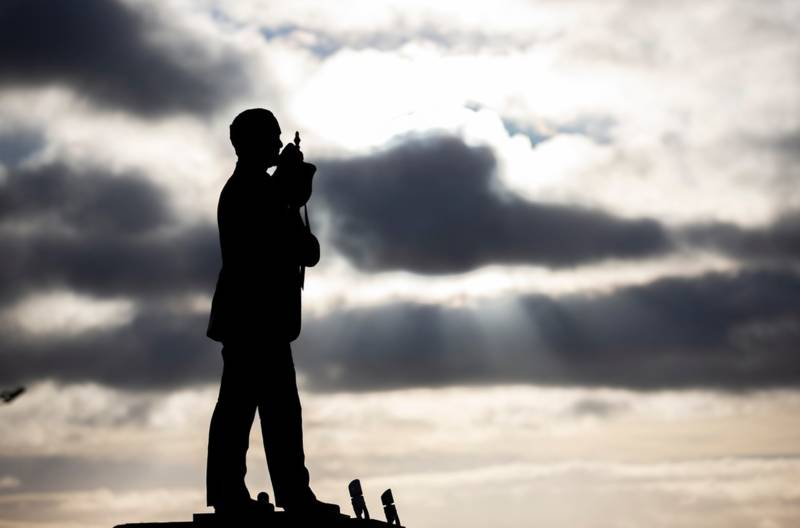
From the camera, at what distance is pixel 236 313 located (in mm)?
12664

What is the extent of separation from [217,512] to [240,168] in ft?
12.4

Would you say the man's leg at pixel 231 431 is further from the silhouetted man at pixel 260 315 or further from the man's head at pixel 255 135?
the man's head at pixel 255 135

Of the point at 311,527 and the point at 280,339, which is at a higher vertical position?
the point at 280,339

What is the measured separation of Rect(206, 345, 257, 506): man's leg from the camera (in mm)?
12391

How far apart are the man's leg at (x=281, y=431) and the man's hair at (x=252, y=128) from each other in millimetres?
2251

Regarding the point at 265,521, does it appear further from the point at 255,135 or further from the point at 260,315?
the point at 255,135

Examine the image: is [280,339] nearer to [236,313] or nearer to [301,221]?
[236,313]

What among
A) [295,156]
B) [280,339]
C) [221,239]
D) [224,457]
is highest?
[295,156]

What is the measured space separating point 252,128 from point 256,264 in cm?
152

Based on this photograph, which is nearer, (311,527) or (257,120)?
(311,527)

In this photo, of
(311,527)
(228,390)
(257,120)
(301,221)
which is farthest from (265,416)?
(257,120)

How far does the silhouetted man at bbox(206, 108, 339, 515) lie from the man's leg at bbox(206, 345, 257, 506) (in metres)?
0.01

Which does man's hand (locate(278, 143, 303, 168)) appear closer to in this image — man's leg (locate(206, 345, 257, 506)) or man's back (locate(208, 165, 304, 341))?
man's back (locate(208, 165, 304, 341))

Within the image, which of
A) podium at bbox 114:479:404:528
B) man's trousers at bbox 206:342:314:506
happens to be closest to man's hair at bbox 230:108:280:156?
man's trousers at bbox 206:342:314:506
